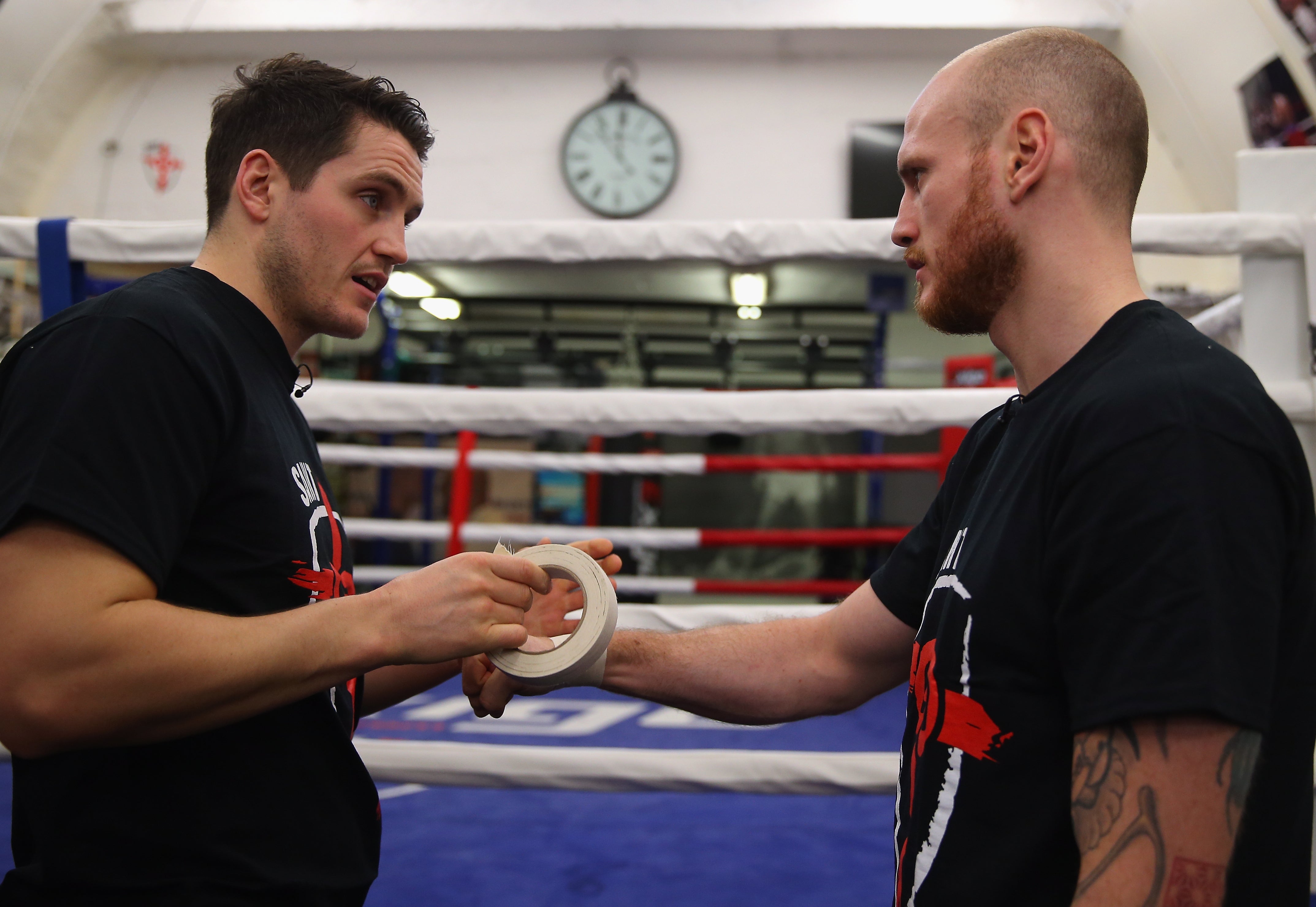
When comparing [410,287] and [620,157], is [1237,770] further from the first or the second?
[410,287]

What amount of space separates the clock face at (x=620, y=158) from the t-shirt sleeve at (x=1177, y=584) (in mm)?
5349

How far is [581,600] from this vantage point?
1310 millimetres

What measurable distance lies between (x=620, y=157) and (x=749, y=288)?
1.63 m

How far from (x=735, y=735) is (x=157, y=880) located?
2.45 m

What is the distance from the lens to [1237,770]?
64 centimetres

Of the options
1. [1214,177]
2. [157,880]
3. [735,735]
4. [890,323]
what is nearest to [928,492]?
[890,323]

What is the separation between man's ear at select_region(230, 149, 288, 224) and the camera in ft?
3.46

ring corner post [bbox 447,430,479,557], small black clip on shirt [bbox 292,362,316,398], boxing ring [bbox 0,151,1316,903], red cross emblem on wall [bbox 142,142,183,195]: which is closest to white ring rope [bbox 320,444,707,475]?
ring corner post [bbox 447,430,479,557]

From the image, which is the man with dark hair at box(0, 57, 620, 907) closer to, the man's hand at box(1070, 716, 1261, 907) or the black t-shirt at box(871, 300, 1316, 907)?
the black t-shirt at box(871, 300, 1316, 907)

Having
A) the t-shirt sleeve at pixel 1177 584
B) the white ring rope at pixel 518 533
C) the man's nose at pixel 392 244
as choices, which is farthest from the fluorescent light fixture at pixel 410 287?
the t-shirt sleeve at pixel 1177 584

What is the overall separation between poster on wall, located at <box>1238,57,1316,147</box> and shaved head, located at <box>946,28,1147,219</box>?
413cm

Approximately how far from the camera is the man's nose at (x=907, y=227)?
104cm

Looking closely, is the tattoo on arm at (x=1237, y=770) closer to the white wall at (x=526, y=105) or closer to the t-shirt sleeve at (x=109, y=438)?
the t-shirt sleeve at (x=109, y=438)

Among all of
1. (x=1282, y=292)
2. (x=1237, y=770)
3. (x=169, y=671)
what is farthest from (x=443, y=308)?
(x=1237, y=770)
